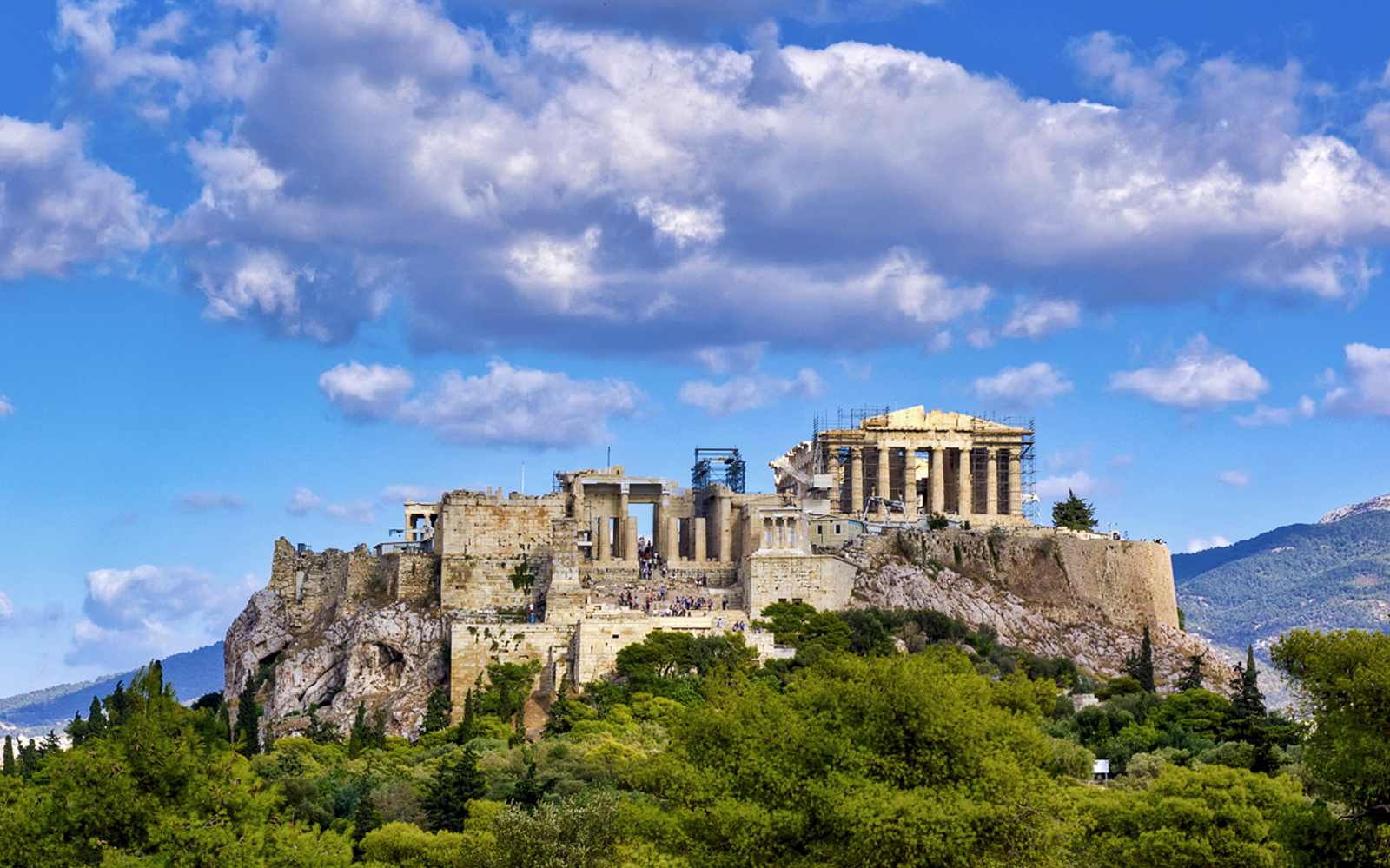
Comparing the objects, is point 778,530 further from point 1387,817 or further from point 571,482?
point 1387,817

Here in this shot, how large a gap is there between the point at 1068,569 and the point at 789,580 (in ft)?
79.2

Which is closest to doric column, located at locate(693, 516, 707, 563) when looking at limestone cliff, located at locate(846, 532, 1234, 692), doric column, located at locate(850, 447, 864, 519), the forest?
limestone cliff, located at locate(846, 532, 1234, 692)

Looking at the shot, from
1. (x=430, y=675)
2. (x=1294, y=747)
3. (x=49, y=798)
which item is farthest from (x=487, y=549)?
(x=49, y=798)

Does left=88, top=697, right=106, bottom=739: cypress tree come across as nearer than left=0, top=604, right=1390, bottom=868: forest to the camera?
No

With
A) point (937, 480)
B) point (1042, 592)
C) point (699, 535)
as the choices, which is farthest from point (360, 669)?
point (937, 480)

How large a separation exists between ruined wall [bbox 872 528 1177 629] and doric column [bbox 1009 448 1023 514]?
797cm

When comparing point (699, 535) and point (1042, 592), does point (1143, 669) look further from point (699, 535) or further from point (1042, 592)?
point (699, 535)

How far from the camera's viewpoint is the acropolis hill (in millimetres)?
85938

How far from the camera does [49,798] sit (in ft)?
131

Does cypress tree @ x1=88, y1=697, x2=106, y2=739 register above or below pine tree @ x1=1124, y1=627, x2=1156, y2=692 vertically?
below

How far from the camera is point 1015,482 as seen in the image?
11550cm

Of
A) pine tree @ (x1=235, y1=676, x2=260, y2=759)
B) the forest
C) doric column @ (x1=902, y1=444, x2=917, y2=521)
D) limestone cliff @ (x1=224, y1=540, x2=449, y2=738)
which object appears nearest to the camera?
the forest

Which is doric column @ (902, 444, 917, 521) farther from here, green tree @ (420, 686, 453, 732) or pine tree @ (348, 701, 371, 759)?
pine tree @ (348, 701, 371, 759)

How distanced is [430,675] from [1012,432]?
48531 mm
